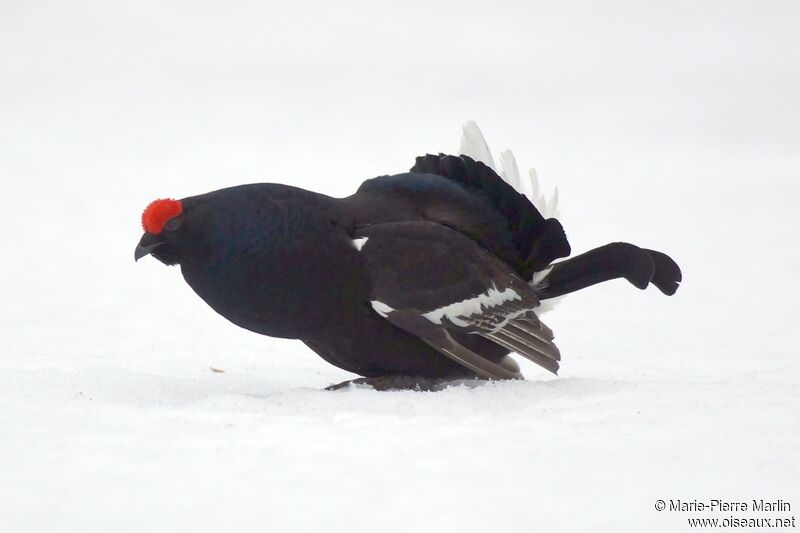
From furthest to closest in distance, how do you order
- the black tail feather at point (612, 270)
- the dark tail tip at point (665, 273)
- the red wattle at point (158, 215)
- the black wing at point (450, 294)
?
the dark tail tip at point (665, 273), the black tail feather at point (612, 270), the black wing at point (450, 294), the red wattle at point (158, 215)

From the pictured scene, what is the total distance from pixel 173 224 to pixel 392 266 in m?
0.66

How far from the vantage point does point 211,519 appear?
1.95 m

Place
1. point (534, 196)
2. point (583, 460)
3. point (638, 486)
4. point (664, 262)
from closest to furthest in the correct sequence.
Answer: point (638, 486) < point (583, 460) < point (664, 262) < point (534, 196)

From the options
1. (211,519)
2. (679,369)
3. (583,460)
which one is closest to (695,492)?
(583,460)

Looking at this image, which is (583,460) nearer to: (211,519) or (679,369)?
(211,519)

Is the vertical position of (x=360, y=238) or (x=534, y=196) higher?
(x=534, y=196)

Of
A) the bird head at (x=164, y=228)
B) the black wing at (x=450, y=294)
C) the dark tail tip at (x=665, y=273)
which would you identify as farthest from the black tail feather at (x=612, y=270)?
the bird head at (x=164, y=228)

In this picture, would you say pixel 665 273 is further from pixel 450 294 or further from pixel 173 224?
pixel 173 224

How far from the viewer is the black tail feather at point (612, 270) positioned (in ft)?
12.1

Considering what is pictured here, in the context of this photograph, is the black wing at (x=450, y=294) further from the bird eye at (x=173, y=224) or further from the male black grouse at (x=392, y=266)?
the bird eye at (x=173, y=224)

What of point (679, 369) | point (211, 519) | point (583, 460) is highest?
point (679, 369)

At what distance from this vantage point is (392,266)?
3.34 meters

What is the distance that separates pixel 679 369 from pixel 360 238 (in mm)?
1909

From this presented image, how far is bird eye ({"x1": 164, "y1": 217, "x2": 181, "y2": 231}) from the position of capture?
320 cm
